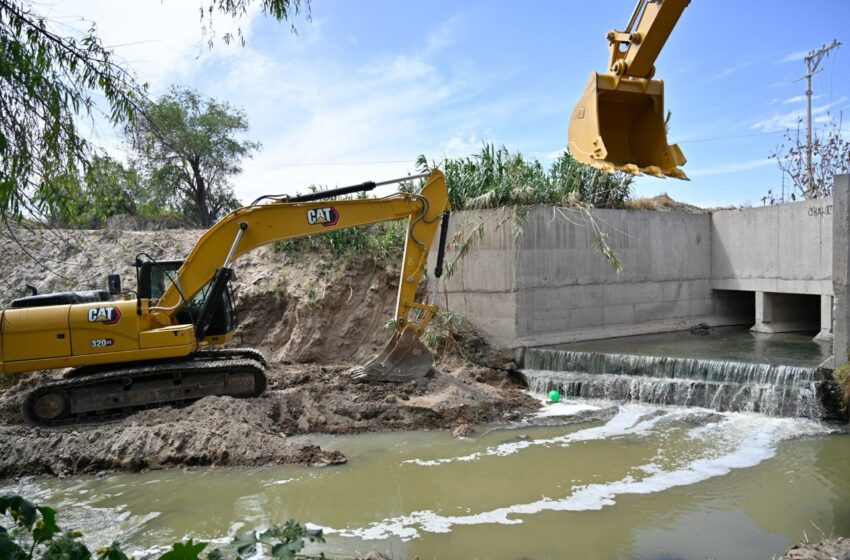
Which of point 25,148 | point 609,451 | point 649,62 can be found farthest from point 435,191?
point 25,148

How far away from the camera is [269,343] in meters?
14.0

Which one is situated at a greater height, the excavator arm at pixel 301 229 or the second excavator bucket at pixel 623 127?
the second excavator bucket at pixel 623 127

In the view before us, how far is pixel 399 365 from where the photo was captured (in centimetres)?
1009

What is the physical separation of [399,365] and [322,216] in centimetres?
260

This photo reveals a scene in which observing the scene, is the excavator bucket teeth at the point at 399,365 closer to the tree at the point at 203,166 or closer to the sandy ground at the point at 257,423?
the sandy ground at the point at 257,423

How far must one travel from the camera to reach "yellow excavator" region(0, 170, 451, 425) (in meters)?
A: 8.48

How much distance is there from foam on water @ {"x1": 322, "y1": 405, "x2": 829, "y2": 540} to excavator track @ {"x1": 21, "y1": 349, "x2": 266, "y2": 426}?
3.20 m

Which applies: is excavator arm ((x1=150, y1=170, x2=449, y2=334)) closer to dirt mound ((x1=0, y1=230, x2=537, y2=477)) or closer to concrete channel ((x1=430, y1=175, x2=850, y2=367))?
dirt mound ((x1=0, y1=230, x2=537, y2=477))

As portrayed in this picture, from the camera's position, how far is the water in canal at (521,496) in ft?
17.4

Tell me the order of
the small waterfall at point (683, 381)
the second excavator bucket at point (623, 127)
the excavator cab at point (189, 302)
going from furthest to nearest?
the excavator cab at point (189, 302) → the small waterfall at point (683, 381) → the second excavator bucket at point (623, 127)

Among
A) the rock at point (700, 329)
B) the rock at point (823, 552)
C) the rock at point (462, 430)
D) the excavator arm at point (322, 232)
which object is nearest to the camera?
the rock at point (823, 552)

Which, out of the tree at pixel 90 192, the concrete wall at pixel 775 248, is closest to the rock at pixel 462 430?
the tree at pixel 90 192

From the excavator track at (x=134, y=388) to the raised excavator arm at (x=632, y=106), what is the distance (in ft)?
17.9

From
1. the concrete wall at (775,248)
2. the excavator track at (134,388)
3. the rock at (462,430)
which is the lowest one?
the rock at (462,430)
